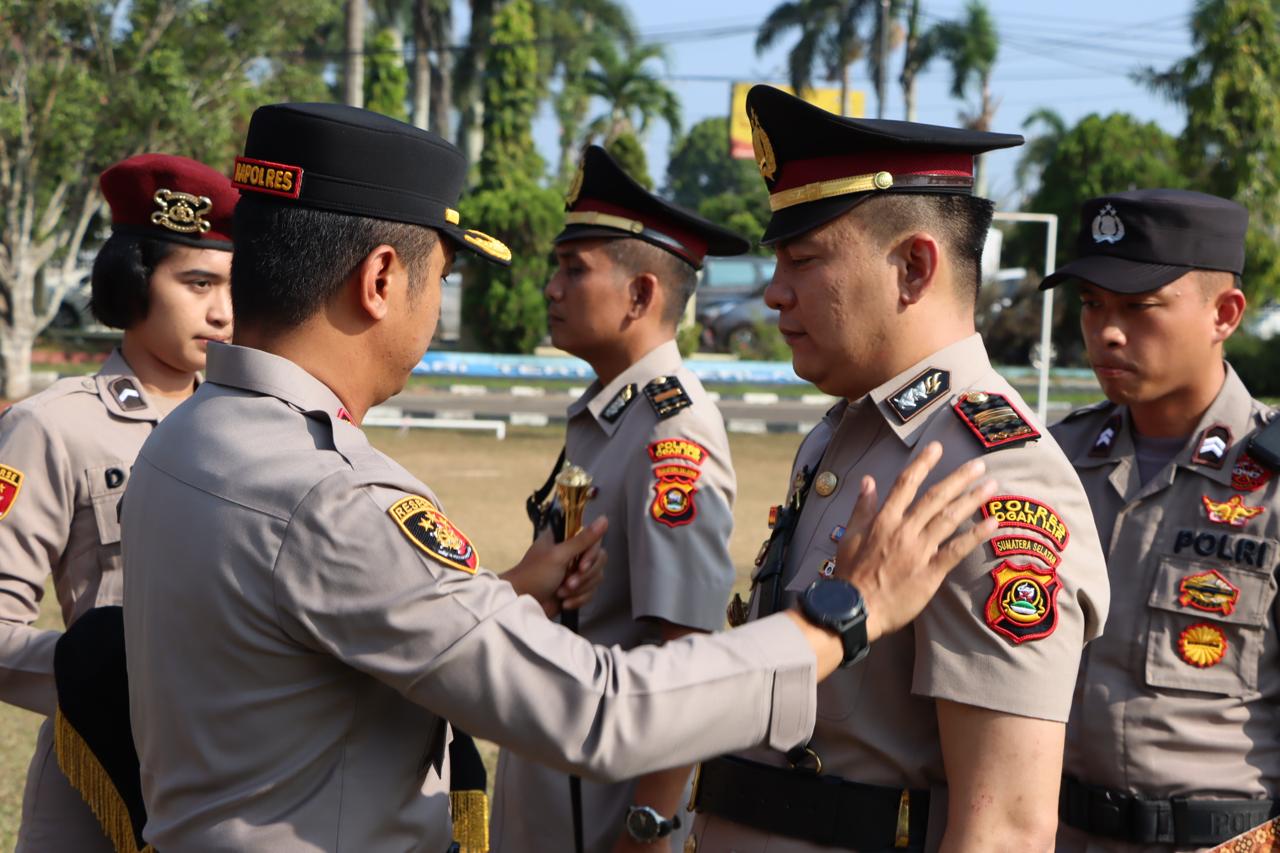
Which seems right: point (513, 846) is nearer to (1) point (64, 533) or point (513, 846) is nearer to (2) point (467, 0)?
(1) point (64, 533)

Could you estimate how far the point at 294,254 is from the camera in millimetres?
2070

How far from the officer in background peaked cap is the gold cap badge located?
110 centimetres

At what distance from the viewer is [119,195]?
3295 mm

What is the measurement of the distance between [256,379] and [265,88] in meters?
19.6

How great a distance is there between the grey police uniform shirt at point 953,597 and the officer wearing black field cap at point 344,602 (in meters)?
0.16

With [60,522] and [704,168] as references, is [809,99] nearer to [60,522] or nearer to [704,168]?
[60,522]

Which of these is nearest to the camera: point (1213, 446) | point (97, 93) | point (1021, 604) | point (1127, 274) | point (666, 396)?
point (1021, 604)

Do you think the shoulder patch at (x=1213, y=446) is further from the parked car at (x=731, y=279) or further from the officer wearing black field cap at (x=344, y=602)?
the parked car at (x=731, y=279)

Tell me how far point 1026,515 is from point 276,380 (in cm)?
118

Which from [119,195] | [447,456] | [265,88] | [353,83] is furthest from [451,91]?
[119,195]

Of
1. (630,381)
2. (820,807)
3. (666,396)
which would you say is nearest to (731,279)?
(630,381)

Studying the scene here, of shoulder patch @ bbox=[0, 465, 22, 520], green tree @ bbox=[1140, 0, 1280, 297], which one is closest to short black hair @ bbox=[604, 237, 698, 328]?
shoulder patch @ bbox=[0, 465, 22, 520]

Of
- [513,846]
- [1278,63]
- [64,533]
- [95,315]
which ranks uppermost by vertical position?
[1278,63]

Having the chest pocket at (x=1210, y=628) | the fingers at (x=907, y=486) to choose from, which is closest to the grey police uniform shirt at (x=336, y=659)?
the fingers at (x=907, y=486)
